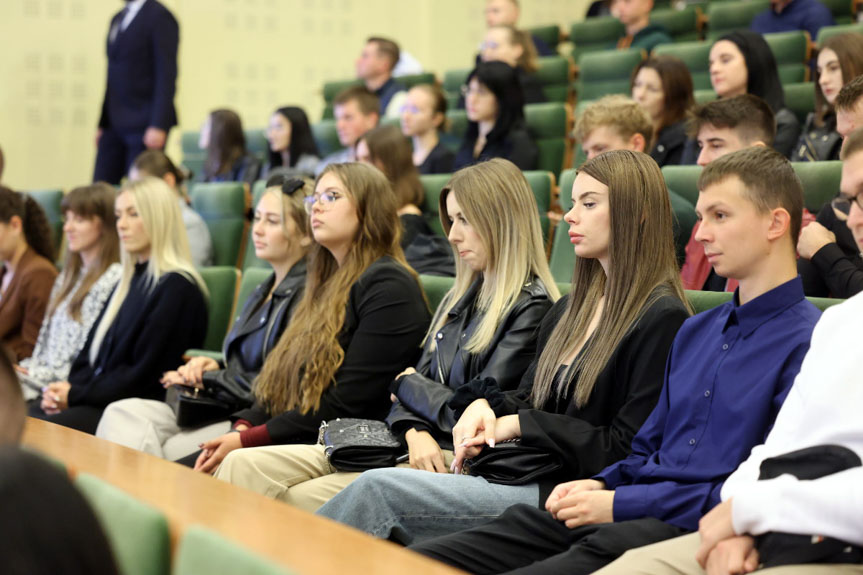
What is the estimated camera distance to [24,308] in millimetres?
4125

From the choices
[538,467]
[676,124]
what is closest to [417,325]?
[538,467]

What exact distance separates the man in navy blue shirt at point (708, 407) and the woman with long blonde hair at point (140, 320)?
1.90 meters

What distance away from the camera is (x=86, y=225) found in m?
3.88

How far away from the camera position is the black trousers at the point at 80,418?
3.30 m

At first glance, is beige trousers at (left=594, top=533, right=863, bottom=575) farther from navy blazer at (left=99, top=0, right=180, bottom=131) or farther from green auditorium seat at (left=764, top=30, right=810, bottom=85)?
navy blazer at (left=99, top=0, right=180, bottom=131)

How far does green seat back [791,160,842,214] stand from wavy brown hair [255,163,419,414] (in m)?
1.16

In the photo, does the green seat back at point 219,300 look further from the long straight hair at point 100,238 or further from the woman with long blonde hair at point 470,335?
the woman with long blonde hair at point 470,335

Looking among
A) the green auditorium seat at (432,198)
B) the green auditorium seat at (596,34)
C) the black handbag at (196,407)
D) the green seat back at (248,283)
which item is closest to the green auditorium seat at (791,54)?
the green auditorium seat at (596,34)

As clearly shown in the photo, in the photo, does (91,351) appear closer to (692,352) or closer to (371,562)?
(692,352)

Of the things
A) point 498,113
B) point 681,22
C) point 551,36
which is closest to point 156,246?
point 498,113

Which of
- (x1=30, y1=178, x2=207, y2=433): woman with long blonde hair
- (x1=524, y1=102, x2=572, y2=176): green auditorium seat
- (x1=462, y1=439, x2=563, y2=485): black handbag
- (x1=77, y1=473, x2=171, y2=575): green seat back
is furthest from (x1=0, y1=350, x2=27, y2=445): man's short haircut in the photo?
(x1=524, y1=102, x2=572, y2=176): green auditorium seat

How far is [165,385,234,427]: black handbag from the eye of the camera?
3.03 meters

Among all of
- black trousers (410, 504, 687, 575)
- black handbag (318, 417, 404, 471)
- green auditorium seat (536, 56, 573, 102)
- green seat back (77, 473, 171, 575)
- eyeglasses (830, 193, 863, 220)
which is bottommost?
black handbag (318, 417, 404, 471)

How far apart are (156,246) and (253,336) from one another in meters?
0.69
